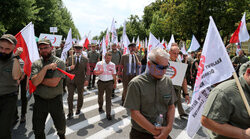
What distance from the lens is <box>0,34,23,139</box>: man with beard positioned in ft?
9.88

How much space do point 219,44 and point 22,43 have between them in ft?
11.3

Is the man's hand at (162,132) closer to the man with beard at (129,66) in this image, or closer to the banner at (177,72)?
the banner at (177,72)

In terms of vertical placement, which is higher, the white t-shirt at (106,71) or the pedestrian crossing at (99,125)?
the white t-shirt at (106,71)

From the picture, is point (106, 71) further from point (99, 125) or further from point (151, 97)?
point (151, 97)

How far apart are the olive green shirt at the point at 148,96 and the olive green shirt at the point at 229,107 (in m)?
0.56

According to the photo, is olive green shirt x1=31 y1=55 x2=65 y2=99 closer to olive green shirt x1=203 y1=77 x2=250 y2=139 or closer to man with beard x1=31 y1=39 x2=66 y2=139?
man with beard x1=31 y1=39 x2=66 y2=139

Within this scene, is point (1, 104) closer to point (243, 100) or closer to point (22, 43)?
point (22, 43)

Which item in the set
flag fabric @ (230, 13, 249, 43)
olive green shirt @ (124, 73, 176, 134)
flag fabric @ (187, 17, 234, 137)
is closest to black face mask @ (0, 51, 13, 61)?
olive green shirt @ (124, 73, 176, 134)

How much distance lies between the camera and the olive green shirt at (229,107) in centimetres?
177

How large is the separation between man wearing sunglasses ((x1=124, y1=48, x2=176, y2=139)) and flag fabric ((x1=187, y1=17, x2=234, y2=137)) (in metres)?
0.44

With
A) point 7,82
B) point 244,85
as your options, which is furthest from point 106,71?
point 244,85

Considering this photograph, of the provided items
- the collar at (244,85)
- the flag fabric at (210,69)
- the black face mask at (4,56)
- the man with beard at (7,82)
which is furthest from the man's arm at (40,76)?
the collar at (244,85)

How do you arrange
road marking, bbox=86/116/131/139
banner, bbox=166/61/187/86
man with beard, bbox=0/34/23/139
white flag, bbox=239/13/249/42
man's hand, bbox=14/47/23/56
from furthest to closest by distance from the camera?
1. white flag, bbox=239/13/249/42
2. banner, bbox=166/61/187/86
3. road marking, bbox=86/116/131/139
4. man's hand, bbox=14/47/23/56
5. man with beard, bbox=0/34/23/139

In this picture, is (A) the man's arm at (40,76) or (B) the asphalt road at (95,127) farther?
(B) the asphalt road at (95,127)
